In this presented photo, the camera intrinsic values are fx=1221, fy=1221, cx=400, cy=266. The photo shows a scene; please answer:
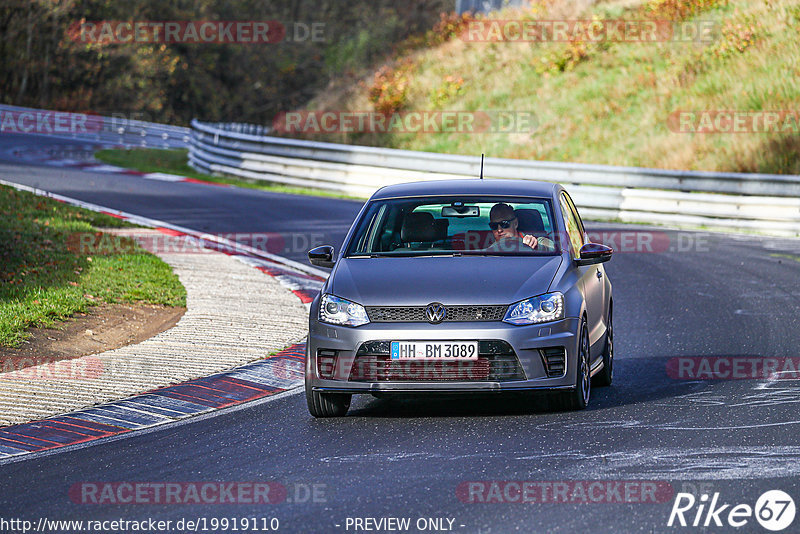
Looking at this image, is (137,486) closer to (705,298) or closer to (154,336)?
(154,336)

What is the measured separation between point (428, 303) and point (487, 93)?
27.5 metres

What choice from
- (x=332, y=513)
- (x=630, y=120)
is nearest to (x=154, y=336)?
(x=332, y=513)

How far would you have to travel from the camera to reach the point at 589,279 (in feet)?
30.3

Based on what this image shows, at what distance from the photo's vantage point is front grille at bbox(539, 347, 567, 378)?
803cm

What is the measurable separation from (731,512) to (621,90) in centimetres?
2731

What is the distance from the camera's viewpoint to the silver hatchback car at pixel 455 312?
7.95 metres

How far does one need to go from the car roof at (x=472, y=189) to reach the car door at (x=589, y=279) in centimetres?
22

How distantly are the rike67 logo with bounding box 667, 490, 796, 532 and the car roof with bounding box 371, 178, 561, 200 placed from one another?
3797mm
